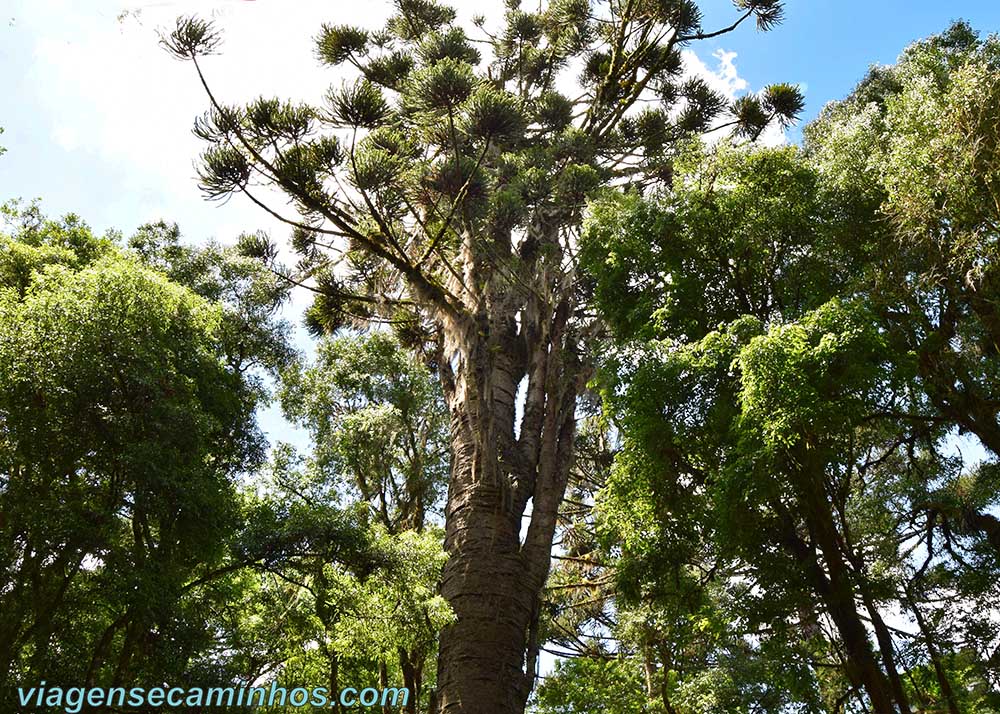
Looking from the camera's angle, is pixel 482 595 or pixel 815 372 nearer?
pixel 815 372

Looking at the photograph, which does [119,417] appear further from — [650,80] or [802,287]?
[650,80]

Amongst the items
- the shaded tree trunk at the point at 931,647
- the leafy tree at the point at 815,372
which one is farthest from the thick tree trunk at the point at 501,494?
the shaded tree trunk at the point at 931,647

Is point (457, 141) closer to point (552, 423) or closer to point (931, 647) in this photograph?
point (552, 423)

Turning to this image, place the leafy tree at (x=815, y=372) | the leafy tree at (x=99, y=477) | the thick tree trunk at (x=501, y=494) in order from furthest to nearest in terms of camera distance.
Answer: the thick tree trunk at (x=501, y=494)
the leafy tree at (x=99, y=477)
the leafy tree at (x=815, y=372)

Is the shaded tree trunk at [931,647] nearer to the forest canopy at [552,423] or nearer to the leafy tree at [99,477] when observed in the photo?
the forest canopy at [552,423]

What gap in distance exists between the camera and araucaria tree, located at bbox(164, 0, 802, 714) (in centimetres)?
977

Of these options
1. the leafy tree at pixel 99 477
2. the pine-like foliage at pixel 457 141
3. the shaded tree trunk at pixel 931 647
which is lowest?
the shaded tree trunk at pixel 931 647

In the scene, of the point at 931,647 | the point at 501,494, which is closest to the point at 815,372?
the point at 931,647

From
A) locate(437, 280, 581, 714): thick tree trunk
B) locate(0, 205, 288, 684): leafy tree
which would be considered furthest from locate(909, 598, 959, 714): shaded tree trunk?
locate(0, 205, 288, 684): leafy tree

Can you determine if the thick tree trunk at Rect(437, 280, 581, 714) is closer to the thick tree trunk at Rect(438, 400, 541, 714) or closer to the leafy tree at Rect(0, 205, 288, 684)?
the thick tree trunk at Rect(438, 400, 541, 714)

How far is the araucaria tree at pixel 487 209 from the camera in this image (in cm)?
977

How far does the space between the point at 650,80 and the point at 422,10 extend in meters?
4.74

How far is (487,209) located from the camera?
1167cm

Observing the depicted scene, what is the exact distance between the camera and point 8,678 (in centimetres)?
827
